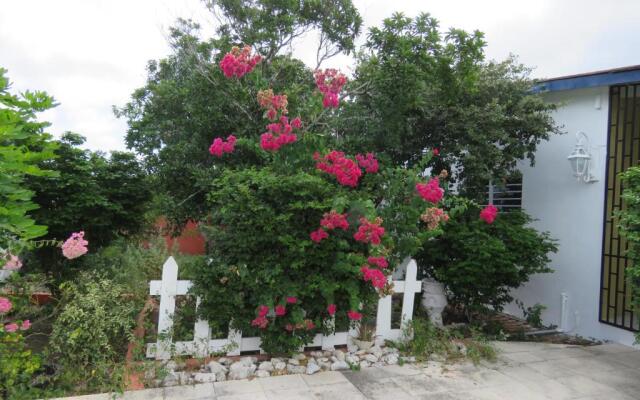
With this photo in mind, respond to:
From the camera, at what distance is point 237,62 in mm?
4168

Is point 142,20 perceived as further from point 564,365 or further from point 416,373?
point 564,365

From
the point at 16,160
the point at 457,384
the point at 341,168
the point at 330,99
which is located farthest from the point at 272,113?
A: the point at 457,384

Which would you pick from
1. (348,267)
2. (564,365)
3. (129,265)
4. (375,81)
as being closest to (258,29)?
(375,81)

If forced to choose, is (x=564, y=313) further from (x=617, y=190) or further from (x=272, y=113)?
(x=272, y=113)

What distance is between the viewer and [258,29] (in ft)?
18.7

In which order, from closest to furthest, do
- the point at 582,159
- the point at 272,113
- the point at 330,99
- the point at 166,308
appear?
the point at 166,308 < the point at 272,113 < the point at 330,99 < the point at 582,159

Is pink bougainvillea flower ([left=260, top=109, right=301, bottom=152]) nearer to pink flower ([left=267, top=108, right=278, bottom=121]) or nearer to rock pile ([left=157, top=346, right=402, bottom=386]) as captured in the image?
pink flower ([left=267, top=108, right=278, bottom=121])

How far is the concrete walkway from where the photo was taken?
3.05 m

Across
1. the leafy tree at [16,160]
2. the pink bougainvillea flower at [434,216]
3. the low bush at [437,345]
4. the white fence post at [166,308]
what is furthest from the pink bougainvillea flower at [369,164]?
the leafy tree at [16,160]

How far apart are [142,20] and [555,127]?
20.7 feet

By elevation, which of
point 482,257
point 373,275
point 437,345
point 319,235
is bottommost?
point 437,345

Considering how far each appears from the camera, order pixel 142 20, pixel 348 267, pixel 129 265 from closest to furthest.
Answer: pixel 348 267, pixel 129 265, pixel 142 20

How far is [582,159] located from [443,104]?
73.3 inches

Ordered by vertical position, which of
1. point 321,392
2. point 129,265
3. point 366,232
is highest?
point 366,232
